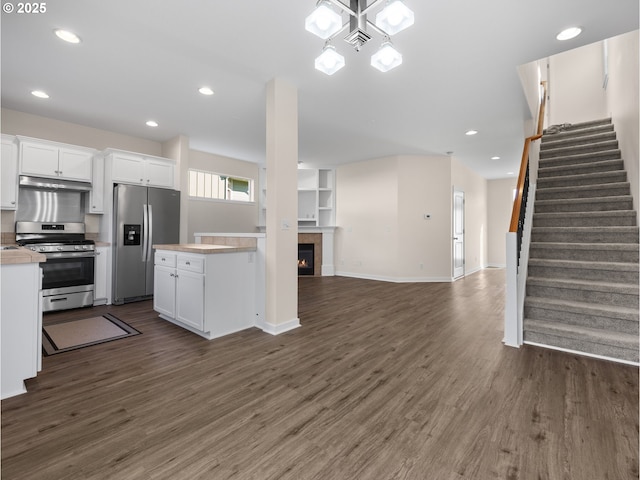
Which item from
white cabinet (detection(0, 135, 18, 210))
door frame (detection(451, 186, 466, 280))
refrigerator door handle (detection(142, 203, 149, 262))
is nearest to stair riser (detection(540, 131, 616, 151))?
door frame (detection(451, 186, 466, 280))

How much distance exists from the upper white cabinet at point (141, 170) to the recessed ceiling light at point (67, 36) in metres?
2.11

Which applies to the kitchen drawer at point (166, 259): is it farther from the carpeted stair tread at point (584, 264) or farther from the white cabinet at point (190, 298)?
the carpeted stair tread at point (584, 264)

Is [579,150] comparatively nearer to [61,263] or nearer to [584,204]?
[584,204]

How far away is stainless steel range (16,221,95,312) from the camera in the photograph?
395 cm

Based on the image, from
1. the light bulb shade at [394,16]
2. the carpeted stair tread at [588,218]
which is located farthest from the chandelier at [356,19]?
the carpeted stair tread at [588,218]

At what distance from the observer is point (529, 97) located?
3.97 meters

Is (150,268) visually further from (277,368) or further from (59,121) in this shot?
(277,368)

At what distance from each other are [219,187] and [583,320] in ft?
20.8

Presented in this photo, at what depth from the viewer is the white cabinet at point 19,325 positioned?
76.7 inches

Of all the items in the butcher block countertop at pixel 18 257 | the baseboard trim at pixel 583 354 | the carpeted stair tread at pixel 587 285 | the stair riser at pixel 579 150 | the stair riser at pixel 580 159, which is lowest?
the baseboard trim at pixel 583 354

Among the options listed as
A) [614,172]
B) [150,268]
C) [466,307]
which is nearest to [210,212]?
[150,268]

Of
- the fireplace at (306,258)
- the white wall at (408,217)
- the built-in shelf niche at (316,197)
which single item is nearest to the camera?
the white wall at (408,217)

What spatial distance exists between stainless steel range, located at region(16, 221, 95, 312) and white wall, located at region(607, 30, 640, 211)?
6.96 meters

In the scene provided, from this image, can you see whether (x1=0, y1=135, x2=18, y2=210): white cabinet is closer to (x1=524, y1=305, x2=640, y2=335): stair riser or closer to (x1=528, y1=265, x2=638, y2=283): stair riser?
(x1=524, y1=305, x2=640, y2=335): stair riser
